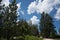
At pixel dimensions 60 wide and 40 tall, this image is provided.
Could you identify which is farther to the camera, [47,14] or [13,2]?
[47,14]

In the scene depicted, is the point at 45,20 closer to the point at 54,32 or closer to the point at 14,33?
the point at 54,32

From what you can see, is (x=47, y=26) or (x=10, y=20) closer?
(x=10, y=20)

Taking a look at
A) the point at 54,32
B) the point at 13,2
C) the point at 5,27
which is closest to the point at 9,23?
the point at 5,27

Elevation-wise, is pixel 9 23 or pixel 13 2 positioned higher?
pixel 13 2

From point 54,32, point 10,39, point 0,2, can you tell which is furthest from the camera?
point 54,32

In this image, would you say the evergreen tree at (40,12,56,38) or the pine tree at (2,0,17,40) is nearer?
the pine tree at (2,0,17,40)

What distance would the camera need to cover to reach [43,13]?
173 feet

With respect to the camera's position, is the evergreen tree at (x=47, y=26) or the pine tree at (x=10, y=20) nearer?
the pine tree at (x=10, y=20)

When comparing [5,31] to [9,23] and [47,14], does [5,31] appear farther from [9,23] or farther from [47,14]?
→ [47,14]

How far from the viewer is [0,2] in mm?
25578

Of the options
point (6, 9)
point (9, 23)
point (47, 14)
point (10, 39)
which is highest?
point (47, 14)

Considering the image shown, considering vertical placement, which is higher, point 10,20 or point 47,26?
point 47,26

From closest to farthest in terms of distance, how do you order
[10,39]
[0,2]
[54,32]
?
1. [0,2]
2. [10,39]
3. [54,32]

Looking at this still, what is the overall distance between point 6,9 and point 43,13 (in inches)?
1000
